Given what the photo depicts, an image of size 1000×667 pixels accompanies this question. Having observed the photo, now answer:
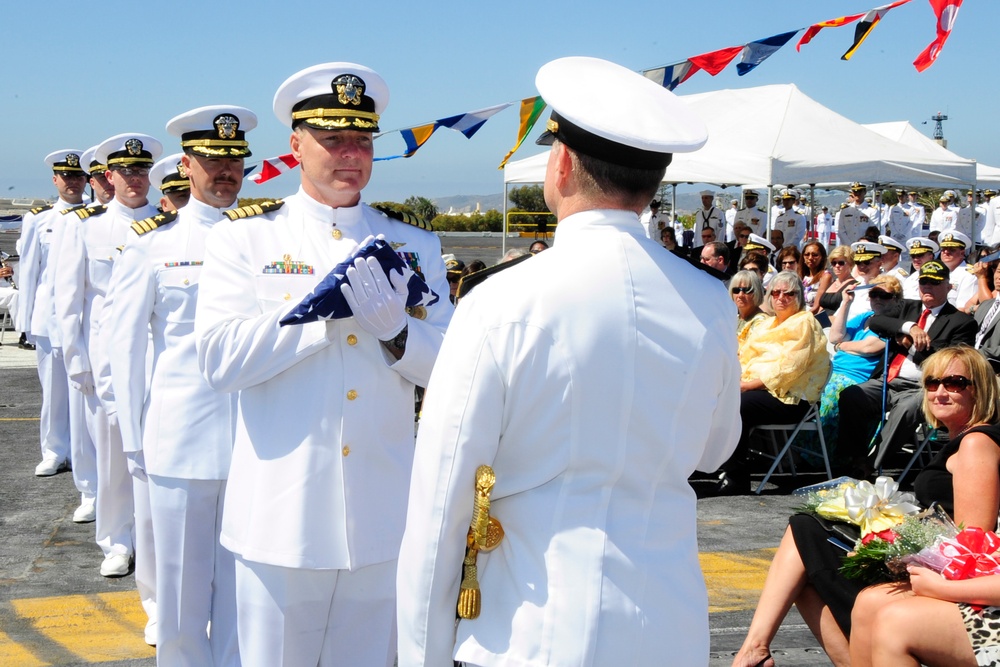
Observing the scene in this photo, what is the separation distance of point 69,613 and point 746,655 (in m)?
3.06

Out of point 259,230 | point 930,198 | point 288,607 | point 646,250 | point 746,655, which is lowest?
point 930,198

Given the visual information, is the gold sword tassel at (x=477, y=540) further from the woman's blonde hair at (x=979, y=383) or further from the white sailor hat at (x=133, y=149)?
the white sailor hat at (x=133, y=149)

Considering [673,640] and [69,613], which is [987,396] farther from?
[69,613]

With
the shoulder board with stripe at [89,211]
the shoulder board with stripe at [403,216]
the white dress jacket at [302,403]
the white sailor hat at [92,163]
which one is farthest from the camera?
the white sailor hat at [92,163]

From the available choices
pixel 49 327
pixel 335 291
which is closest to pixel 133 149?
pixel 49 327

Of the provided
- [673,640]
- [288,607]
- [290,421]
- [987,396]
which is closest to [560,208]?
[673,640]

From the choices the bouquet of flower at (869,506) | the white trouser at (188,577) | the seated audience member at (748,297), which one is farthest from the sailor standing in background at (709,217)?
the white trouser at (188,577)

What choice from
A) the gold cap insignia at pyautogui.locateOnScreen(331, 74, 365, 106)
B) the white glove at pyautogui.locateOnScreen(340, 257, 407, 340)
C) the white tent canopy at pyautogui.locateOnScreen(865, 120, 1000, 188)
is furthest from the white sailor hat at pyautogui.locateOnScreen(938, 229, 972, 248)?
the white glove at pyautogui.locateOnScreen(340, 257, 407, 340)

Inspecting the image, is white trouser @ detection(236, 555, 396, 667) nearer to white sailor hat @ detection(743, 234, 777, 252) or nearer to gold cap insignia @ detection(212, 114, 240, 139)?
gold cap insignia @ detection(212, 114, 240, 139)

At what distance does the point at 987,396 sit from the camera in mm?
4578

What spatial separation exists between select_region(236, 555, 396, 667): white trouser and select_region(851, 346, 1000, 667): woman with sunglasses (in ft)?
5.55

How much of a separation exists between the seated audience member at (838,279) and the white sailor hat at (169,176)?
6415 mm

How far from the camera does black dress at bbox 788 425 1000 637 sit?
408 centimetres

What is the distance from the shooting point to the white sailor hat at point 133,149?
6.03m
